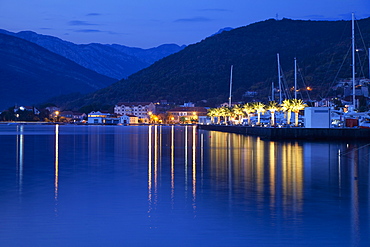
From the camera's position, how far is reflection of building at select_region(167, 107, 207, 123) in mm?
184500

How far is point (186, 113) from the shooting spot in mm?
186375

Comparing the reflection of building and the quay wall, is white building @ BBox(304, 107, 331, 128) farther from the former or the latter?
the reflection of building

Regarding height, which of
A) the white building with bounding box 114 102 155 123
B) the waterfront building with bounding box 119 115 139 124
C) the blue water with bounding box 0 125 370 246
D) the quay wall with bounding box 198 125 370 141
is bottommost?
the blue water with bounding box 0 125 370 246

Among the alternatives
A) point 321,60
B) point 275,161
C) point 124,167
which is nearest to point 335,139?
point 275,161

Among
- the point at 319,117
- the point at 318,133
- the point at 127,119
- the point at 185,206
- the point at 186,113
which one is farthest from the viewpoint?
the point at 127,119

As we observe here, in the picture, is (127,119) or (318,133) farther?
(127,119)

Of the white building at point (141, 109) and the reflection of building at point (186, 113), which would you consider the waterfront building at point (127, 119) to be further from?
the reflection of building at point (186, 113)

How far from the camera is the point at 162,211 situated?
13711 mm

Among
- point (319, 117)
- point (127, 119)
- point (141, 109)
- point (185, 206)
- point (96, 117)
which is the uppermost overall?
point (141, 109)

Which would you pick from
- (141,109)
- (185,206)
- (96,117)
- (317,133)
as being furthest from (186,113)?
(185,206)

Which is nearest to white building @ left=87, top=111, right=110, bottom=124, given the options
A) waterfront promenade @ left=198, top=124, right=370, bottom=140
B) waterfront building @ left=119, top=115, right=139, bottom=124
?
waterfront building @ left=119, top=115, right=139, bottom=124

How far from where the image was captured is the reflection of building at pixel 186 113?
18450 centimetres

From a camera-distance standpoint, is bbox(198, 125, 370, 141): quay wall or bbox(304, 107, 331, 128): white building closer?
bbox(198, 125, 370, 141): quay wall

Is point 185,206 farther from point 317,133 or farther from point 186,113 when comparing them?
point 186,113
